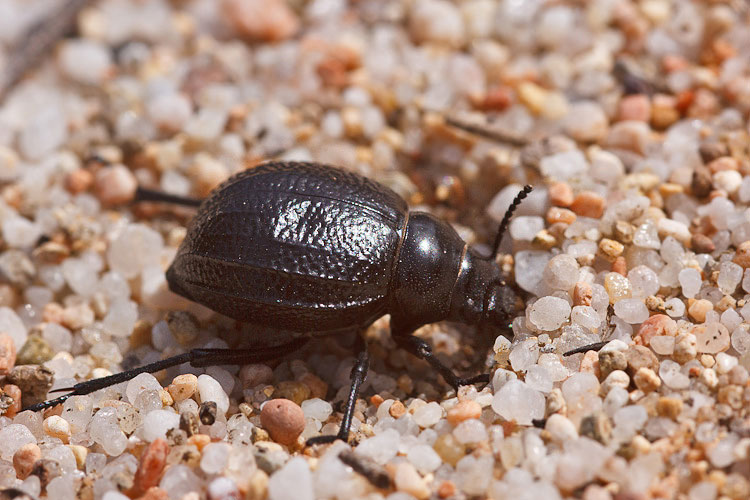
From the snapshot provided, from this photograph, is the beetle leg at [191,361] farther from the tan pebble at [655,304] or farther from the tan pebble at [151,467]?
the tan pebble at [655,304]

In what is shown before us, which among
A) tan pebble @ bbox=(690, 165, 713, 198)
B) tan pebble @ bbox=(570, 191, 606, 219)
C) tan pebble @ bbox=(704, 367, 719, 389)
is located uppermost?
tan pebble @ bbox=(690, 165, 713, 198)

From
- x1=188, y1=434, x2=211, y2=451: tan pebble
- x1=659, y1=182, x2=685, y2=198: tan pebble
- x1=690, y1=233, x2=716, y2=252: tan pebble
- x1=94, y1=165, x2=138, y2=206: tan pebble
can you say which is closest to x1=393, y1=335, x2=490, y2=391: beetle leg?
x1=188, y1=434, x2=211, y2=451: tan pebble

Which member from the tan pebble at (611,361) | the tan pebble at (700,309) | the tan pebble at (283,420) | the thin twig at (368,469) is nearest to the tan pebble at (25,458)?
the tan pebble at (283,420)

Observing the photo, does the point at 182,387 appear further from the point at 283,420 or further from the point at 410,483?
the point at 410,483

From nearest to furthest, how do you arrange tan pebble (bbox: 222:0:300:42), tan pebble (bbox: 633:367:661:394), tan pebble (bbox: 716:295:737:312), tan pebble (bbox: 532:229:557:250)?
tan pebble (bbox: 633:367:661:394)
tan pebble (bbox: 716:295:737:312)
tan pebble (bbox: 532:229:557:250)
tan pebble (bbox: 222:0:300:42)

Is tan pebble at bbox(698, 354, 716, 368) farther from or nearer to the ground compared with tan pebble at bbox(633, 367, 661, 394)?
farther from the ground

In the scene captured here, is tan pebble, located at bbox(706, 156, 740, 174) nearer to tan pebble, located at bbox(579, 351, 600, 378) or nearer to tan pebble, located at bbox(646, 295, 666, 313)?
tan pebble, located at bbox(646, 295, 666, 313)
